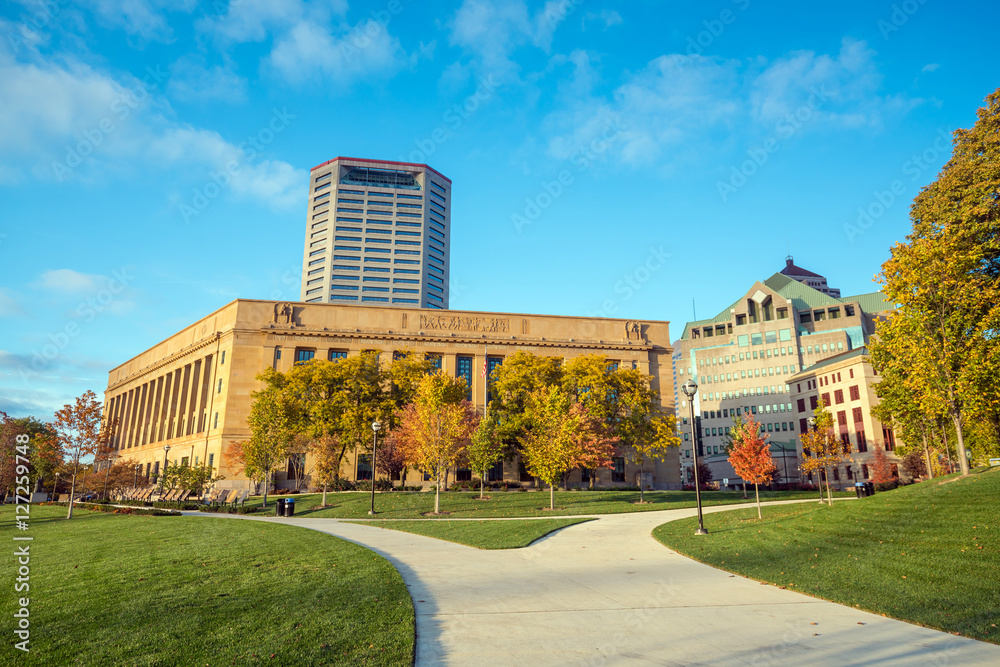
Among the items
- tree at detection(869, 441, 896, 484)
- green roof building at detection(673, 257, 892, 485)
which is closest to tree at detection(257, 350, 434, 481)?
tree at detection(869, 441, 896, 484)

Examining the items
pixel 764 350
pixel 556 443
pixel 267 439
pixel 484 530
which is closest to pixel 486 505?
pixel 556 443

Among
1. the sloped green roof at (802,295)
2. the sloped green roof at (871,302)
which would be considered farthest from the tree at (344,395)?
the sloped green roof at (871,302)

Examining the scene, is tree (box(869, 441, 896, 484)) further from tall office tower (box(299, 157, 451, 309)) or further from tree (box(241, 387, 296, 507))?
tall office tower (box(299, 157, 451, 309))

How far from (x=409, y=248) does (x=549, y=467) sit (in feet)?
523

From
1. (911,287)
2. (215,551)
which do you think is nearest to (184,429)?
(215,551)

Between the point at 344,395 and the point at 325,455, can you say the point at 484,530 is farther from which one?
the point at 344,395

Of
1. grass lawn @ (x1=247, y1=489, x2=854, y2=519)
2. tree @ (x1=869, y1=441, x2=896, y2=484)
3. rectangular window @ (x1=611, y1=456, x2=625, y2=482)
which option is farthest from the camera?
rectangular window @ (x1=611, y1=456, x2=625, y2=482)

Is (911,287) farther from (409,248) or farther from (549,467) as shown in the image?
(409,248)

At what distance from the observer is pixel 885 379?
3619 cm

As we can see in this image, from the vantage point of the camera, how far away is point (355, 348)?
70125mm

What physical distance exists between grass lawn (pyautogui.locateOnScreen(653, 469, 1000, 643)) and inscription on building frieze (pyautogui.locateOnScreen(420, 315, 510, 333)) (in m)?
54.7

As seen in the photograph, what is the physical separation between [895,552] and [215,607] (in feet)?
46.9

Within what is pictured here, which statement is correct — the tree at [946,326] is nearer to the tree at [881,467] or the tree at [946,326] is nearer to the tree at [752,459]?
the tree at [752,459]

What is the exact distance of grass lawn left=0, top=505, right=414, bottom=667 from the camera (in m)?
7.14
